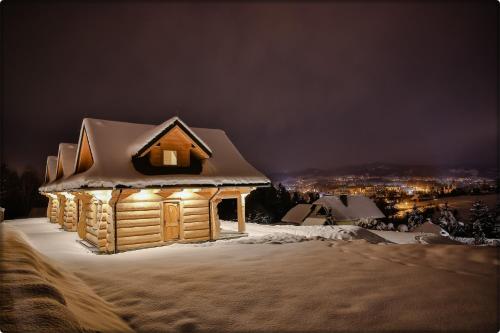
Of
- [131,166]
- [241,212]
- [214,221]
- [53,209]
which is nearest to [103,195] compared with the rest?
[131,166]

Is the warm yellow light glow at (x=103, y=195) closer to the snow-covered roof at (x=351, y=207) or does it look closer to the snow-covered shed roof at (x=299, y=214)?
the snow-covered shed roof at (x=299, y=214)

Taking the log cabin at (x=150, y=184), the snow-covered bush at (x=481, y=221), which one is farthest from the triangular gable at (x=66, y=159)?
the snow-covered bush at (x=481, y=221)

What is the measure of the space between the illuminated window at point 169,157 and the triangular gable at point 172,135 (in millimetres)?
859

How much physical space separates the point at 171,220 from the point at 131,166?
3.11 metres

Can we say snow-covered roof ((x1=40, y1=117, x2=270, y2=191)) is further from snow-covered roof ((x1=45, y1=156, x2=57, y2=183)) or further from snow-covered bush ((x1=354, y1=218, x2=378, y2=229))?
snow-covered bush ((x1=354, y1=218, x2=378, y2=229))

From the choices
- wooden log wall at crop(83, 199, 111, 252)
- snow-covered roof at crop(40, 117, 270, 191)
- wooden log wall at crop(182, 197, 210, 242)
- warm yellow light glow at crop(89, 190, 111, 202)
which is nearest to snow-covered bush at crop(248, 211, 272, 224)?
snow-covered roof at crop(40, 117, 270, 191)

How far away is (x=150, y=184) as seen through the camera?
497 inches

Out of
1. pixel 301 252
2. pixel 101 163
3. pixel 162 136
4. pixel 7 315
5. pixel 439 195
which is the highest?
pixel 162 136

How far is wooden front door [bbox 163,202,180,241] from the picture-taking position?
13.6 m

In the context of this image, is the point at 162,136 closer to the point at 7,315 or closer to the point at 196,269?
the point at 196,269

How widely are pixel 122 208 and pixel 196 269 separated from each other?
6137 millimetres

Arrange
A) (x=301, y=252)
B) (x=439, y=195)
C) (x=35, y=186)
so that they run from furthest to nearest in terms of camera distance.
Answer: (x=439, y=195) → (x=35, y=186) → (x=301, y=252)

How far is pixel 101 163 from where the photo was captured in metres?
12.8

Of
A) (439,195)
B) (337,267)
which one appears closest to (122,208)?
(337,267)
